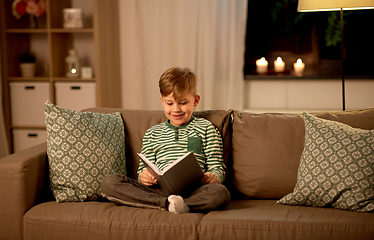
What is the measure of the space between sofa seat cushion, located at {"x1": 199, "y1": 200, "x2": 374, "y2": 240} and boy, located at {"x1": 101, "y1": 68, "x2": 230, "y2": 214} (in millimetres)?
124

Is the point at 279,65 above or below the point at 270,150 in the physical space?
above

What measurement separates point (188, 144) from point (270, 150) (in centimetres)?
38

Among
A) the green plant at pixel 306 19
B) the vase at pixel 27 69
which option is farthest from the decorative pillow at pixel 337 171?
the vase at pixel 27 69

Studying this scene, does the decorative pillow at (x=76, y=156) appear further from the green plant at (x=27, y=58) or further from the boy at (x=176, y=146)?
the green plant at (x=27, y=58)

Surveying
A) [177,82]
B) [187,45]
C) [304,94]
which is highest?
[187,45]

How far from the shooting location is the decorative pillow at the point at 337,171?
1.57 m

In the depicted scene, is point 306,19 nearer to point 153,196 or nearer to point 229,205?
point 229,205

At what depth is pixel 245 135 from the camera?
1911mm

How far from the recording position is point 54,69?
11.0 ft

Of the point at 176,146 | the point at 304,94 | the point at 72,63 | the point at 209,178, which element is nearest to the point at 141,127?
the point at 176,146

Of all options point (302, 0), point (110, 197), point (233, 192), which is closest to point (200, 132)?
point (233, 192)

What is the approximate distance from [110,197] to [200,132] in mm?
502

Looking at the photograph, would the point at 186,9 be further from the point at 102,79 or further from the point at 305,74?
the point at 305,74

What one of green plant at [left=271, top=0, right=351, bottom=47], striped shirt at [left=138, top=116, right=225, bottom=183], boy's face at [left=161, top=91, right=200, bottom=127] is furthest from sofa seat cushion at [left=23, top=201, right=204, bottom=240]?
green plant at [left=271, top=0, right=351, bottom=47]
